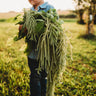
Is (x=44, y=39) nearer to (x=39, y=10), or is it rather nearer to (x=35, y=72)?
(x=39, y=10)

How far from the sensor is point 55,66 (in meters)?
1.77

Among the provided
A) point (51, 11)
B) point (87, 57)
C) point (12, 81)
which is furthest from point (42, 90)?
point (87, 57)

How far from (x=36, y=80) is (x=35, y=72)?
0.13m

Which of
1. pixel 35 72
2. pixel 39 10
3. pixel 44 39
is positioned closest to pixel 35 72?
pixel 35 72

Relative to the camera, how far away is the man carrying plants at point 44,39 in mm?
1558

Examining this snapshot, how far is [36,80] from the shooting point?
1.88 metres

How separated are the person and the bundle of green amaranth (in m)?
0.08

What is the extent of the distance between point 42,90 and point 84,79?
1.39 m

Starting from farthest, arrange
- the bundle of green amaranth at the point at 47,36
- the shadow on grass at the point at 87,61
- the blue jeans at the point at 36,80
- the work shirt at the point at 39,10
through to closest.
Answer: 1. the shadow on grass at the point at 87,61
2. the blue jeans at the point at 36,80
3. the work shirt at the point at 39,10
4. the bundle of green amaranth at the point at 47,36

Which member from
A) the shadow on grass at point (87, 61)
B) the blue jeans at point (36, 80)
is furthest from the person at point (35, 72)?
the shadow on grass at point (87, 61)

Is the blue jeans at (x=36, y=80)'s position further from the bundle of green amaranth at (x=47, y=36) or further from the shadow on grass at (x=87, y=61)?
the shadow on grass at (x=87, y=61)

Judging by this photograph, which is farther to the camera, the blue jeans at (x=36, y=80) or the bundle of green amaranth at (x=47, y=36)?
the blue jeans at (x=36, y=80)

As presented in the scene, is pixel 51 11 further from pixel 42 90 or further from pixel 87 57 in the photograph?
pixel 87 57

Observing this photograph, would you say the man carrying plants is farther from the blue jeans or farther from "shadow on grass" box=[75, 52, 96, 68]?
"shadow on grass" box=[75, 52, 96, 68]
